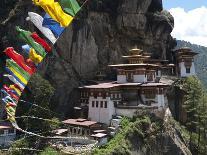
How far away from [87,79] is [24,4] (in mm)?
11675

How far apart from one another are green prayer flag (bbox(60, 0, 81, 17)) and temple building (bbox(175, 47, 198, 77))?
43.9m

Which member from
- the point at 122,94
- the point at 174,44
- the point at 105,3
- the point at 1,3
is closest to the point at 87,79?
A: the point at 122,94

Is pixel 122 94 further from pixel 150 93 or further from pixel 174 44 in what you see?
pixel 174 44

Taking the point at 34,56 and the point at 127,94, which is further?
the point at 127,94

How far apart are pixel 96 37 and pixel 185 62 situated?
556 inches

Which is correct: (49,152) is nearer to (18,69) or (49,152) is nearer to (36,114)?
(36,114)

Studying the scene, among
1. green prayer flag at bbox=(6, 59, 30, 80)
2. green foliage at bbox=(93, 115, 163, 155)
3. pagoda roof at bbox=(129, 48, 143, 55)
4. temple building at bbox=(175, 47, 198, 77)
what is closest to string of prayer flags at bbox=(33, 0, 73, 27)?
green prayer flag at bbox=(6, 59, 30, 80)

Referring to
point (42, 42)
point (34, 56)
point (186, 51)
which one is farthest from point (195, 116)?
point (42, 42)

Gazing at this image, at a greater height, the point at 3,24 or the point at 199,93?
the point at 3,24

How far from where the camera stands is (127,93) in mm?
46531

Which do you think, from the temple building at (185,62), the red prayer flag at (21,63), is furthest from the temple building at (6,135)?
the temple building at (185,62)

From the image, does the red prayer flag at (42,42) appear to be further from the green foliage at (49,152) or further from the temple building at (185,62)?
the temple building at (185,62)

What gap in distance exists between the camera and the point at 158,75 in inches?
2173

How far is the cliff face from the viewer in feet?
154
